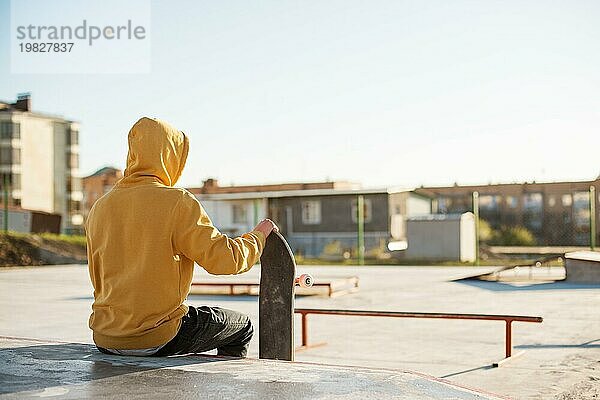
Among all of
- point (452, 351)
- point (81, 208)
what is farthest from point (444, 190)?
point (452, 351)

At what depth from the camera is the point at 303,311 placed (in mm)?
8953

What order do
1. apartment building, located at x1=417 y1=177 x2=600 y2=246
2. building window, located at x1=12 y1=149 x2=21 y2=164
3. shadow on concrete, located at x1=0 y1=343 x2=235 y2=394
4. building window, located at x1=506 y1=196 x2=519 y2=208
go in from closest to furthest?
shadow on concrete, located at x1=0 y1=343 x2=235 y2=394 → apartment building, located at x1=417 y1=177 x2=600 y2=246 → building window, located at x1=506 y1=196 x2=519 y2=208 → building window, located at x1=12 y1=149 x2=21 y2=164

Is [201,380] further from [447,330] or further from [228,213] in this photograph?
[228,213]

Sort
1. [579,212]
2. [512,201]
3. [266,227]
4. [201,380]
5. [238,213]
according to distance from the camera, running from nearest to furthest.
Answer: [201,380]
[266,227]
[579,212]
[238,213]
[512,201]

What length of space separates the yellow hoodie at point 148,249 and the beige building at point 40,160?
6199cm

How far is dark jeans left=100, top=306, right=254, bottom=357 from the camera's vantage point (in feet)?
14.7

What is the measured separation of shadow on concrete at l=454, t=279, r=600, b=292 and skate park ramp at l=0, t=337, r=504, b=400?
13416mm

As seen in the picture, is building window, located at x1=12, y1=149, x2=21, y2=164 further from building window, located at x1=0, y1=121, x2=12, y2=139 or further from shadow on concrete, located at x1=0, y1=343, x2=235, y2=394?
shadow on concrete, located at x1=0, y1=343, x2=235, y2=394

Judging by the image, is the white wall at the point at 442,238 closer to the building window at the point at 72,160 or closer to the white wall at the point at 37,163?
the white wall at the point at 37,163

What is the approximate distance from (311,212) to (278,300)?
4355cm

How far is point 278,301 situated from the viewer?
4984 mm

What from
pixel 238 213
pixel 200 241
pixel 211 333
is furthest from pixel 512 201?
pixel 200 241

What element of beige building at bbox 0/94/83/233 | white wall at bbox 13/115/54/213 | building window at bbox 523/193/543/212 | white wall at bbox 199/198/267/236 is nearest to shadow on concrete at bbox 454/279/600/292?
white wall at bbox 199/198/267/236

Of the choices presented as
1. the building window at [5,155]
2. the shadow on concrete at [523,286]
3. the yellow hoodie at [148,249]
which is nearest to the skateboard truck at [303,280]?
the yellow hoodie at [148,249]
